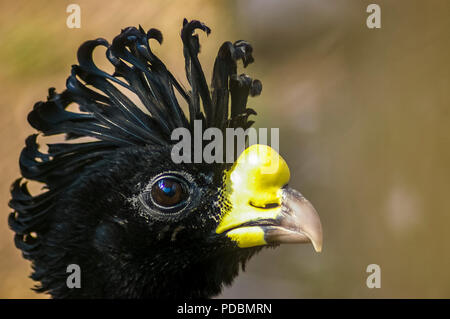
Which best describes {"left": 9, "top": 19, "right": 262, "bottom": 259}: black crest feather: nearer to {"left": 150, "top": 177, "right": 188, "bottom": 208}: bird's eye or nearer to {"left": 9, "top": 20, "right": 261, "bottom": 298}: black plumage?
{"left": 9, "top": 20, "right": 261, "bottom": 298}: black plumage

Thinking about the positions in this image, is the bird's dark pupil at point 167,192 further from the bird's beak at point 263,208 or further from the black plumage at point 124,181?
the bird's beak at point 263,208

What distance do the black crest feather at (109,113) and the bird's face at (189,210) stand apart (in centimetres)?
16

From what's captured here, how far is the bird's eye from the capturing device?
2.27m

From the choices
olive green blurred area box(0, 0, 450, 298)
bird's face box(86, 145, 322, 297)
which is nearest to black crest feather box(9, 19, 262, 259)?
bird's face box(86, 145, 322, 297)

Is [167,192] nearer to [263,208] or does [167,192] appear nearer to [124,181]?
[124,181]

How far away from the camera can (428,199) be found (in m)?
4.72

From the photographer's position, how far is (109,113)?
2.42 m

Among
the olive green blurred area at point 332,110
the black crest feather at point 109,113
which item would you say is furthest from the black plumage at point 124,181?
the olive green blurred area at point 332,110

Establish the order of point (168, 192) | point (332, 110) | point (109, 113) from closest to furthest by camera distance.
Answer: point (168, 192)
point (109, 113)
point (332, 110)

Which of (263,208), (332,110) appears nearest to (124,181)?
(263,208)

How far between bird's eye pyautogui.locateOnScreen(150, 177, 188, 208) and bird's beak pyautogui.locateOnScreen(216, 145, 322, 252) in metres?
0.20

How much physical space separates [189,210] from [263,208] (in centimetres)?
33

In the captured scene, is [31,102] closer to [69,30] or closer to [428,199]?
[69,30]

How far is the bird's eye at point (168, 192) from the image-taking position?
7.45ft
